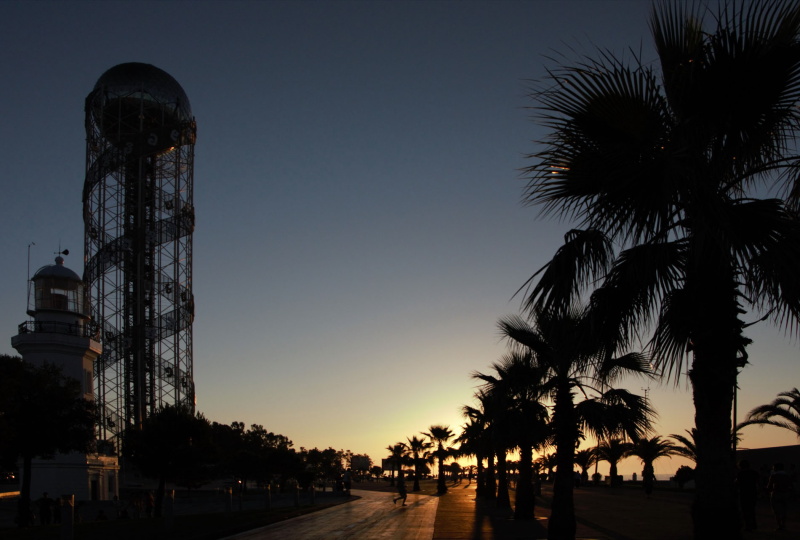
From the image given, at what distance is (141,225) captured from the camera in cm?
6112

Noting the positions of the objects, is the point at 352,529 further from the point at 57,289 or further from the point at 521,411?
the point at 57,289

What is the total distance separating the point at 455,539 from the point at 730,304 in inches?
476

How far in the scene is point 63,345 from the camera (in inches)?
1748

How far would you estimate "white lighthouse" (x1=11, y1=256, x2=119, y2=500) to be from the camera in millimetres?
43344

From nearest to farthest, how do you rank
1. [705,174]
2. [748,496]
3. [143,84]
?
[705,174] < [748,496] < [143,84]

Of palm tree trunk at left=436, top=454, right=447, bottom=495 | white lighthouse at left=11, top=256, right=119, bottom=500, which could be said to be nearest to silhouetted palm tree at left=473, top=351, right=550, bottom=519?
white lighthouse at left=11, top=256, right=119, bottom=500

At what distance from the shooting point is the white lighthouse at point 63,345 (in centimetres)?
4334

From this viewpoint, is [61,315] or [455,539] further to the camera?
[61,315]

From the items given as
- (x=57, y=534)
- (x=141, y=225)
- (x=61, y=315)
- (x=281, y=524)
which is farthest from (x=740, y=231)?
(x=141, y=225)

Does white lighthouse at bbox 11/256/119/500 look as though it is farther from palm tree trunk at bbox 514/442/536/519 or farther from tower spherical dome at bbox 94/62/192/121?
palm tree trunk at bbox 514/442/536/519

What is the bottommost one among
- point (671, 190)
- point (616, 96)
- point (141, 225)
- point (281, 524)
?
point (281, 524)

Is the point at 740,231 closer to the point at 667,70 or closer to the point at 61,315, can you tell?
the point at 667,70

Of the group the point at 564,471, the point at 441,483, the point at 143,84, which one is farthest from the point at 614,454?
the point at 564,471

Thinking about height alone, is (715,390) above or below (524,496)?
above
